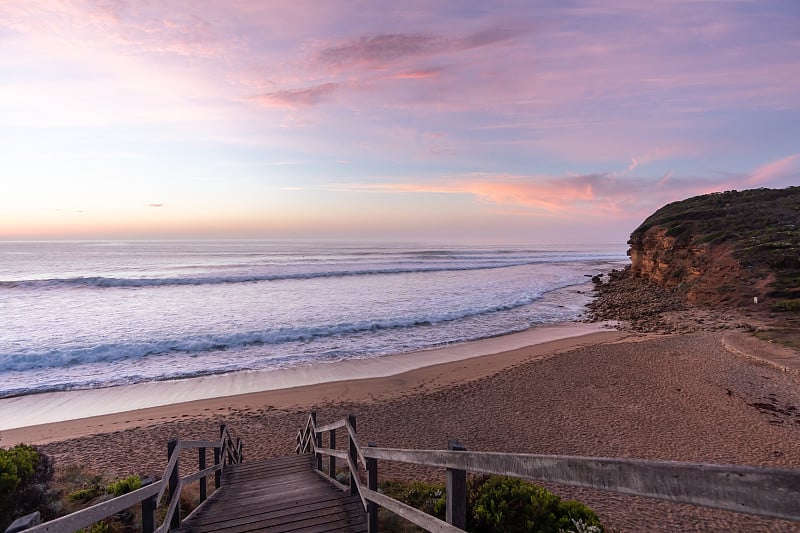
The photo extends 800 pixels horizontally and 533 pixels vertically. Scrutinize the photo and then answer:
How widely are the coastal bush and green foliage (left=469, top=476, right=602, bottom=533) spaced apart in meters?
6.28

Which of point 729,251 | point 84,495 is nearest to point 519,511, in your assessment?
point 84,495

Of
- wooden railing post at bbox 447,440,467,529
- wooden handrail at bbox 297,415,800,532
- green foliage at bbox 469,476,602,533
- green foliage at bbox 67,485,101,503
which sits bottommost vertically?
green foliage at bbox 67,485,101,503

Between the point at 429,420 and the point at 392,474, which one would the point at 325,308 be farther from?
the point at 392,474

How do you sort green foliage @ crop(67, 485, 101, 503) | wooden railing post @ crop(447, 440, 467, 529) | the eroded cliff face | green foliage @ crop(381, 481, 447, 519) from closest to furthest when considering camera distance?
wooden railing post @ crop(447, 440, 467, 529) < green foliage @ crop(381, 481, 447, 519) < green foliage @ crop(67, 485, 101, 503) < the eroded cliff face

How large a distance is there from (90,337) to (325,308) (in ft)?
45.9

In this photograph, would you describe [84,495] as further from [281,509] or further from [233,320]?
[233,320]

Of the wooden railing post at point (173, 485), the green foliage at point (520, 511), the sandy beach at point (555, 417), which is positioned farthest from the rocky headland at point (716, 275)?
the wooden railing post at point (173, 485)

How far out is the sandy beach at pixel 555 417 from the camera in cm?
888

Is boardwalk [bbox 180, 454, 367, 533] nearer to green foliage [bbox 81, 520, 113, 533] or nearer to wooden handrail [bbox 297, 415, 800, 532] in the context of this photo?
green foliage [bbox 81, 520, 113, 533]

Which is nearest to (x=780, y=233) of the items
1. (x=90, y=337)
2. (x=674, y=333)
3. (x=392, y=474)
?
(x=674, y=333)

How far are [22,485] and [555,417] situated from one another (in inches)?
452

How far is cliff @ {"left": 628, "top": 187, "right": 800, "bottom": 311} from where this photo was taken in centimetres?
2497

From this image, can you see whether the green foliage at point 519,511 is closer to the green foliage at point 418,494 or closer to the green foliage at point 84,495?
the green foliage at point 418,494

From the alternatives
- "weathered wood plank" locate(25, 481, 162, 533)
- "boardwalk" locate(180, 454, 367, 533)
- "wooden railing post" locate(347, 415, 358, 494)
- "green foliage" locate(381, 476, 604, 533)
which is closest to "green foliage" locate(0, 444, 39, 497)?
"boardwalk" locate(180, 454, 367, 533)
